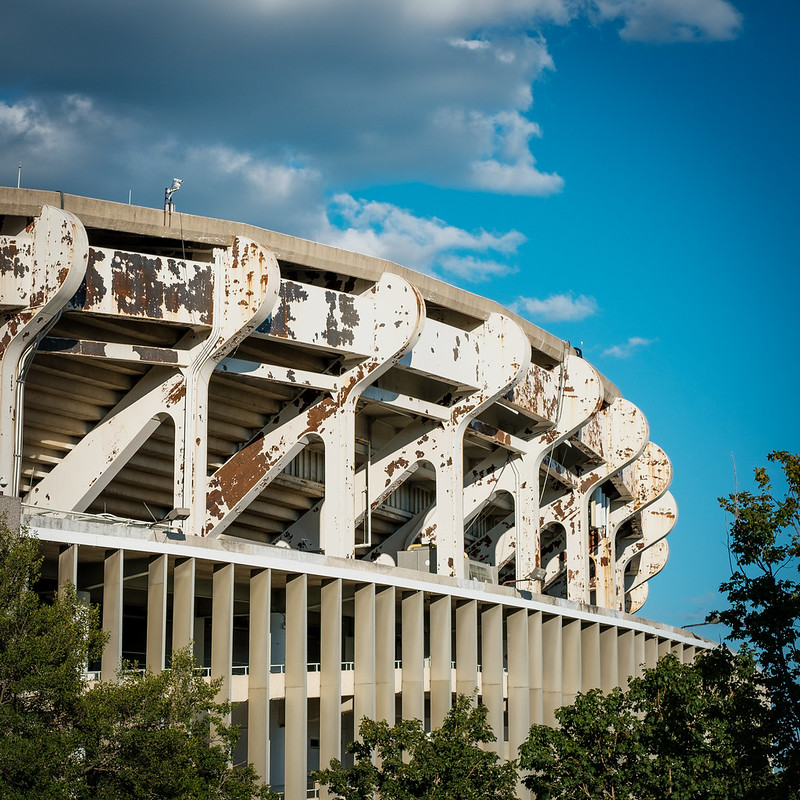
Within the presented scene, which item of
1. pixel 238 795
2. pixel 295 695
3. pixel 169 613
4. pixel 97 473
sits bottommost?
pixel 238 795

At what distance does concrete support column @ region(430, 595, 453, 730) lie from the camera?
3042 centimetres

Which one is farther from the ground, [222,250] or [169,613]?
[222,250]

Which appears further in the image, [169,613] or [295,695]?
[169,613]

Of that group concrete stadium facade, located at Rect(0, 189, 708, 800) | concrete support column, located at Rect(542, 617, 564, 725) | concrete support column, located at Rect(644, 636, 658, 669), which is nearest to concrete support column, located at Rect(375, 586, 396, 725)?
concrete stadium facade, located at Rect(0, 189, 708, 800)

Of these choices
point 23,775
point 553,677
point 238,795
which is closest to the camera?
point 23,775

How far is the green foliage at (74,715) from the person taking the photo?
54.1 ft

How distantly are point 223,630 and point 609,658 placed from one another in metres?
18.0

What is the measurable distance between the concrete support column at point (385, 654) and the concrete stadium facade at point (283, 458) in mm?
49

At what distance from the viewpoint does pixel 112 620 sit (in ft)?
71.7

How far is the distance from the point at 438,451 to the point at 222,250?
875 centimetres

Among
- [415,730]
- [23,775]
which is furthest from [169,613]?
[23,775]

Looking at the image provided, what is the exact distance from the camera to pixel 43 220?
24.2m

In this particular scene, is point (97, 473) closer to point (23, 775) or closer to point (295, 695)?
point (295, 695)

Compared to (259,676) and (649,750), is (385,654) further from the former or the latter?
(649,750)
